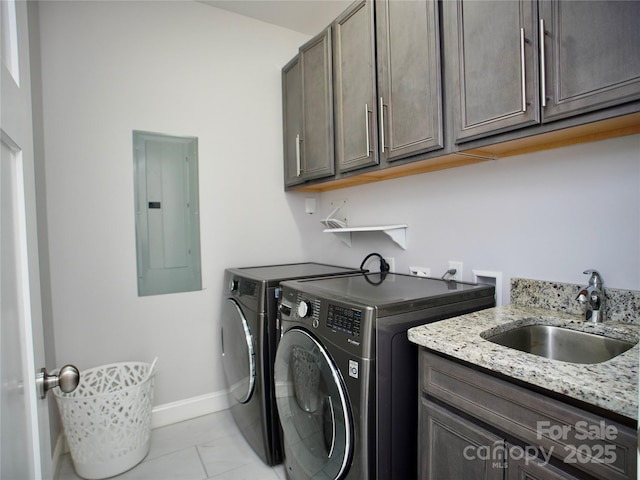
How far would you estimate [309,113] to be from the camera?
7.11 ft

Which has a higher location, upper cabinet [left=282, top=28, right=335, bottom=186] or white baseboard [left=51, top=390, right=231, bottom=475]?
upper cabinet [left=282, top=28, right=335, bottom=186]

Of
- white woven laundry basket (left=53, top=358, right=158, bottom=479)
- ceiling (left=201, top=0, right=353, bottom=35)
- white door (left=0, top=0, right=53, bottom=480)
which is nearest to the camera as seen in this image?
white door (left=0, top=0, right=53, bottom=480)

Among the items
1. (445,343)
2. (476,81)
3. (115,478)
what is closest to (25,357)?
(445,343)

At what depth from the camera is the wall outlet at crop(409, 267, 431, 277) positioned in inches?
73.1

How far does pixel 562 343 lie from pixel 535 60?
956mm

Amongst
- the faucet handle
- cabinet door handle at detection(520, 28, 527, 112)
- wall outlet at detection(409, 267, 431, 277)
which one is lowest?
wall outlet at detection(409, 267, 431, 277)

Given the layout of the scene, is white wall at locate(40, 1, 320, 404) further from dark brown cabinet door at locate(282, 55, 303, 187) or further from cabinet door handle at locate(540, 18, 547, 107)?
cabinet door handle at locate(540, 18, 547, 107)

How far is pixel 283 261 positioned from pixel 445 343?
1.74 metres

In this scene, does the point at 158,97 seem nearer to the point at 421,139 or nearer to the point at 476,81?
the point at 421,139

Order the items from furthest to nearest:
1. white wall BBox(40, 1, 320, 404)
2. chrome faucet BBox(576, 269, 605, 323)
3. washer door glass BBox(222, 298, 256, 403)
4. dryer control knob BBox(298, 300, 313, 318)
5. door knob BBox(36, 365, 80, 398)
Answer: white wall BBox(40, 1, 320, 404) → washer door glass BBox(222, 298, 256, 403) → dryer control knob BBox(298, 300, 313, 318) → chrome faucet BBox(576, 269, 605, 323) → door knob BBox(36, 365, 80, 398)

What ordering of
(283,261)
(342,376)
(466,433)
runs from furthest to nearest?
(283,261), (342,376), (466,433)

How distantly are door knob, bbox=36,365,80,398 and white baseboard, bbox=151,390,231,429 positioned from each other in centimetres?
157

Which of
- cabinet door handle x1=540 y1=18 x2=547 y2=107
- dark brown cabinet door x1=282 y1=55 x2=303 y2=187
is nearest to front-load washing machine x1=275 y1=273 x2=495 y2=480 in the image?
cabinet door handle x1=540 y1=18 x2=547 y2=107

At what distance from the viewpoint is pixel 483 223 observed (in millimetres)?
1585
